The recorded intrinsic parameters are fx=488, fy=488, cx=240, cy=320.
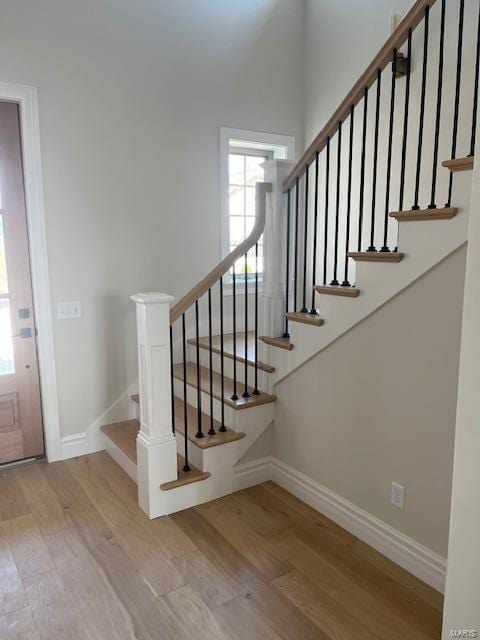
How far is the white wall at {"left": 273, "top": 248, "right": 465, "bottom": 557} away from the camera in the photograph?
2.04m

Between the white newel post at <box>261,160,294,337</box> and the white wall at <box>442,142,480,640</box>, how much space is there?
72.5 inches

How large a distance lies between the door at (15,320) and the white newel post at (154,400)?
103cm

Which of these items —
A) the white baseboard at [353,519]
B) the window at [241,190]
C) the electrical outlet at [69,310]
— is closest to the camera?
the white baseboard at [353,519]

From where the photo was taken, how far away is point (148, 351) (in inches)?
102

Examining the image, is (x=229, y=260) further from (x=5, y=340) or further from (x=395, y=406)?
(x=5, y=340)

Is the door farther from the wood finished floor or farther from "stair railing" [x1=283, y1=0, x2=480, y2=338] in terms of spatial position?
"stair railing" [x1=283, y1=0, x2=480, y2=338]

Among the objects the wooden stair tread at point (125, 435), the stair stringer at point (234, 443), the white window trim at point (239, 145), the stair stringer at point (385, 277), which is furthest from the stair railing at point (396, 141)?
the wooden stair tread at point (125, 435)

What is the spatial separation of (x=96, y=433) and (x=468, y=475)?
2.89 metres

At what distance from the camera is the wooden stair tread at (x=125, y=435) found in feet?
10.4

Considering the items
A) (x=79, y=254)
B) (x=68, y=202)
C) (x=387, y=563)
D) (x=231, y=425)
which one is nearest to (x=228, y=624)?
(x=387, y=563)

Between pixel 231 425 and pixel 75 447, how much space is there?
124 cm

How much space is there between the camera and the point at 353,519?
255 cm

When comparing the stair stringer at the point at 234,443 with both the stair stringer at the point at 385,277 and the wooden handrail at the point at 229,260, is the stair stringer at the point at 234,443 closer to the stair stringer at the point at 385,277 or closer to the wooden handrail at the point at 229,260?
the stair stringer at the point at 385,277

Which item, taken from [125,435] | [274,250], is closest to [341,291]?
[274,250]
